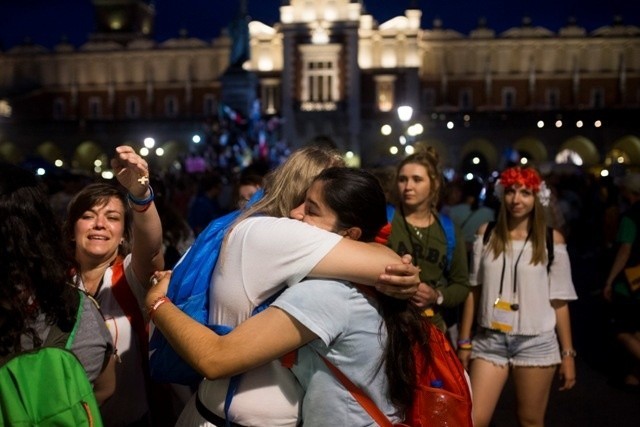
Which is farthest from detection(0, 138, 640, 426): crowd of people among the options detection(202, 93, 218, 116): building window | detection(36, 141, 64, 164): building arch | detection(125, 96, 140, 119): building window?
detection(125, 96, 140, 119): building window

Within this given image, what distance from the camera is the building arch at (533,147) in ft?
132

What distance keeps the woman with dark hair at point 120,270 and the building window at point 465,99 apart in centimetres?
4670

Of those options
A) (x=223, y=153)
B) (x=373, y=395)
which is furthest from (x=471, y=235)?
(x=223, y=153)

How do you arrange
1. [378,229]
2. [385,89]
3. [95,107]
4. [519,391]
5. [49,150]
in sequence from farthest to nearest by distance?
[95,107], [49,150], [385,89], [519,391], [378,229]

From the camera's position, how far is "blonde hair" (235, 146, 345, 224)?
7.36 ft

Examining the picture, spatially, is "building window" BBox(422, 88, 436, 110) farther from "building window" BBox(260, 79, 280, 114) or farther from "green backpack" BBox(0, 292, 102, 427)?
"green backpack" BBox(0, 292, 102, 427)

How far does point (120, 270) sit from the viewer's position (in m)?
3.05

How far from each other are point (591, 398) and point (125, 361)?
4316 millimetres

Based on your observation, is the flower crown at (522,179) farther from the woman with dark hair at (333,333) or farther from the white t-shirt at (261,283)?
the white t-shirt at (261,283)

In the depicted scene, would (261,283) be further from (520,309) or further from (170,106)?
(170,106)

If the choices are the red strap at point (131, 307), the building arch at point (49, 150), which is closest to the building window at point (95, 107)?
the building arch at point (49, 150)

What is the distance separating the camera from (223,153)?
965 inches

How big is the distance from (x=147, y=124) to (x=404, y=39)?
16871mm

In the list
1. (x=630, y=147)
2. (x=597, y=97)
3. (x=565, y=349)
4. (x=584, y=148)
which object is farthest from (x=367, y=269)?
(x=597, y=97)
